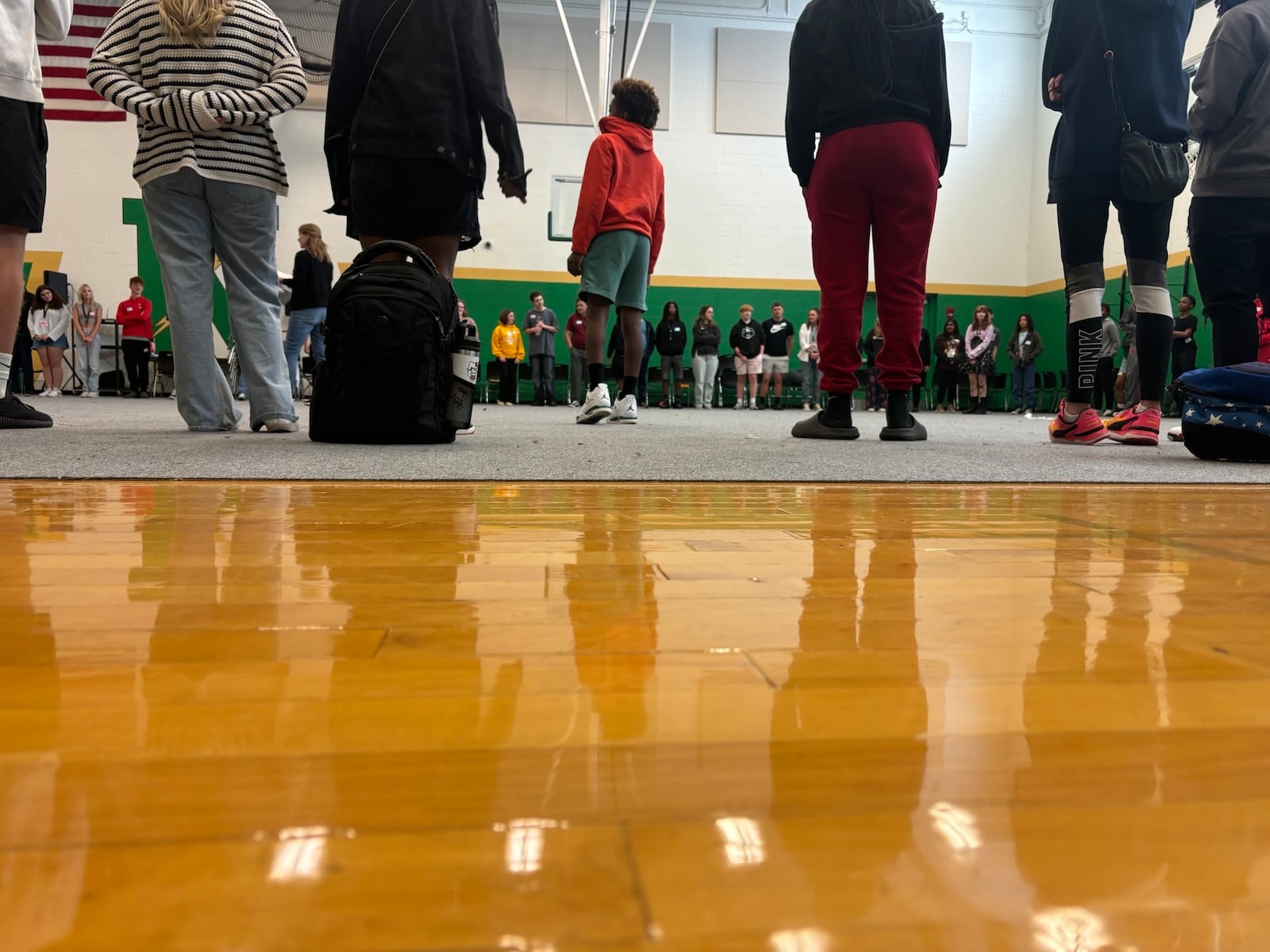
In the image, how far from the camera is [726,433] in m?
3.21

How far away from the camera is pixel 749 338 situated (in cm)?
987

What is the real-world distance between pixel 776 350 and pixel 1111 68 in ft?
24.4

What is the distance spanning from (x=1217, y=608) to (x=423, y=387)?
1851 mm

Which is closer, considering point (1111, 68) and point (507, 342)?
point (1111, 68)

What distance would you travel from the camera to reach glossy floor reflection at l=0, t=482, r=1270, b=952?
0.25 m

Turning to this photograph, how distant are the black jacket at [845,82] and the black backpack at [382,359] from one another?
1.21 m

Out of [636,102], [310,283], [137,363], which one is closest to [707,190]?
[310,283]

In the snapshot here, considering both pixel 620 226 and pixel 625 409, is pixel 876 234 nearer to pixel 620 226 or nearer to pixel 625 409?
pixel 620 226

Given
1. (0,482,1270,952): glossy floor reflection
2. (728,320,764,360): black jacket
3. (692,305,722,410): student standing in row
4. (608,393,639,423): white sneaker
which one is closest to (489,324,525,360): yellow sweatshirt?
(692,305,722,410): student standing in row

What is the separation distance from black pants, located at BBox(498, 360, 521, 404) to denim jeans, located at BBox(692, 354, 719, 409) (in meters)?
1.89

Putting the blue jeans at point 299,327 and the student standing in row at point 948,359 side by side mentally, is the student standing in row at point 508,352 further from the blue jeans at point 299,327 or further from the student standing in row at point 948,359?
the student standing in row at point 948,359

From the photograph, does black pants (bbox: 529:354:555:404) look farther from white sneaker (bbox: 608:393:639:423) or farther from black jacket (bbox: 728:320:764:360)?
white sneaker (bbox: 608:393:639:423)

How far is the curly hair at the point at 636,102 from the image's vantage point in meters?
3.56

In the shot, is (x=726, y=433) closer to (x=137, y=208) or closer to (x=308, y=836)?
(x=308, y=836)
